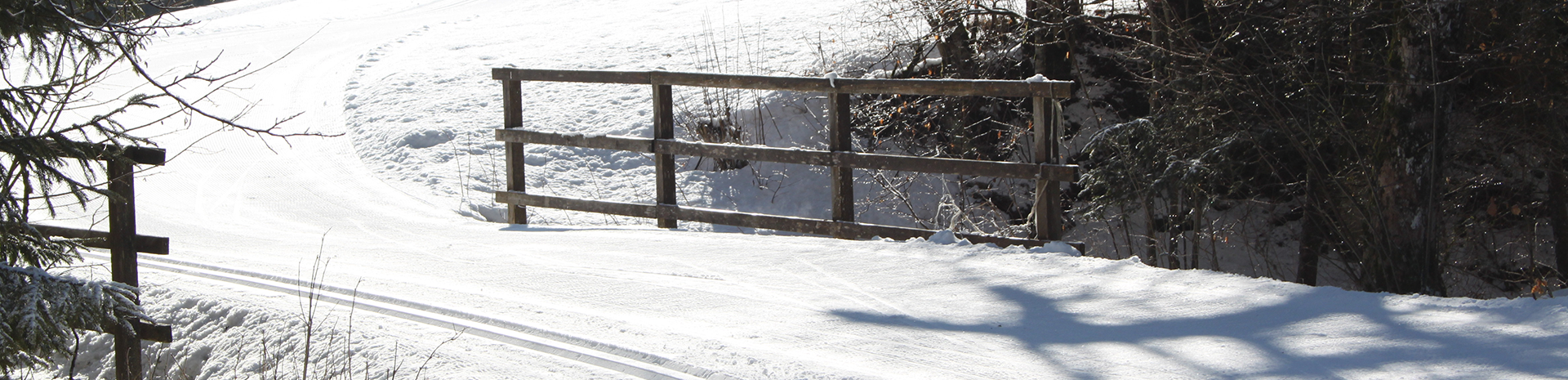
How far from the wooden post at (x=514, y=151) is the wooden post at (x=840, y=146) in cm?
251

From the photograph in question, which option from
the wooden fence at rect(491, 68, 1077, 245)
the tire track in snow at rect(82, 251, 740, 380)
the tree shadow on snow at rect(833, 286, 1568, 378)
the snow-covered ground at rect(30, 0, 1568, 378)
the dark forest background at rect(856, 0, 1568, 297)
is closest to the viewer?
the tree shadow on snow at rect(833, 286, 1568, 378)

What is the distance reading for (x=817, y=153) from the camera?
21.6ft

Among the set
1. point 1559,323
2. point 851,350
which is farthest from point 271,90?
point 1559,323

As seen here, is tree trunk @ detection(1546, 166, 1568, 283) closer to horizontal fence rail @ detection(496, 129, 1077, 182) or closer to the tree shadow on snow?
horizontal fence rail @ detection(496, 129, 1077, 182)

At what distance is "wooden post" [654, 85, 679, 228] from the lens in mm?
7340

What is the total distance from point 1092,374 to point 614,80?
14.4ft

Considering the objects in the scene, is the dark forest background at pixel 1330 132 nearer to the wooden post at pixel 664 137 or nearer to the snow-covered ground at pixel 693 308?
the snow-covered ground at pixel 693 308

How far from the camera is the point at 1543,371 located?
3.36 m

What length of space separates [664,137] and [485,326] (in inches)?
122

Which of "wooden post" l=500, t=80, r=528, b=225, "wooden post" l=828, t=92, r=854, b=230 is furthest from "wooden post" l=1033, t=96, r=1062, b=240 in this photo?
"wooden post" l=500, t=80, r=528, b=225

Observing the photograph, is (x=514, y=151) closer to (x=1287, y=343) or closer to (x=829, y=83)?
(x=829, y=83)

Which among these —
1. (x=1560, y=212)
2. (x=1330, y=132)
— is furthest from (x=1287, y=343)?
(x=1560, y=212)

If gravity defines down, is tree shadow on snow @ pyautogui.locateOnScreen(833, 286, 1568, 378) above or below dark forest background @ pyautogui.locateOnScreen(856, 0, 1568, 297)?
below

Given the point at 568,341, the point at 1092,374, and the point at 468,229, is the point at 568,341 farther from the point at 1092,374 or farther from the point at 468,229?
the point at 468,229
